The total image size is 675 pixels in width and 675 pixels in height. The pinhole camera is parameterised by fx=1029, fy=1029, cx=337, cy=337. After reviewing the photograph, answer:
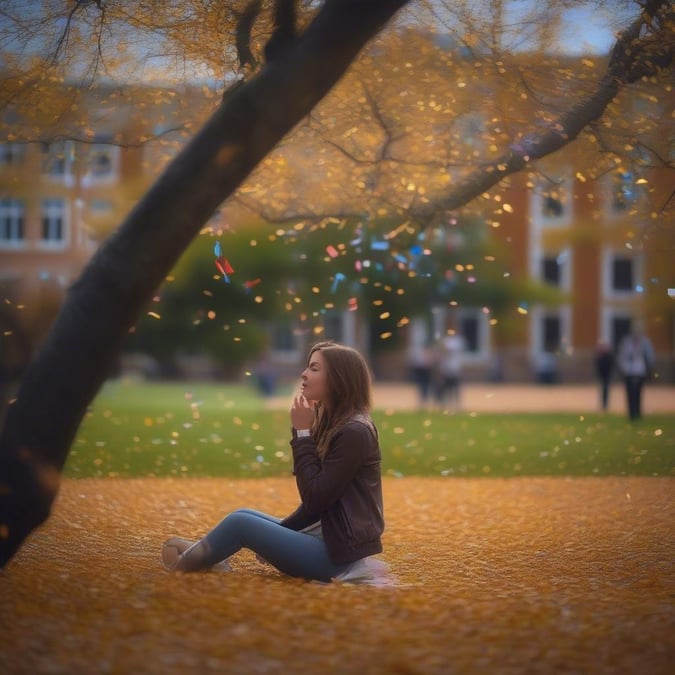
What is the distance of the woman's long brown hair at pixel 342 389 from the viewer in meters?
5.66

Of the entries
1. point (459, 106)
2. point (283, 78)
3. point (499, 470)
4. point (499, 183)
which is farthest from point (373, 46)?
A: point (499, 470)

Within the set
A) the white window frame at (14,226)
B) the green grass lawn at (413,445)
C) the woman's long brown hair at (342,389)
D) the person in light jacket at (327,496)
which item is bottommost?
the green grass lawn at (413,445)

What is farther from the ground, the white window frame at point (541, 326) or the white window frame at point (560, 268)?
the white window frame at point (560, 268)

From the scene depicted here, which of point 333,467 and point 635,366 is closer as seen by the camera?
point 333,467

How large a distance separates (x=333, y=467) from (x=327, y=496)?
0.16 m

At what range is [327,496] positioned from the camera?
5.43m

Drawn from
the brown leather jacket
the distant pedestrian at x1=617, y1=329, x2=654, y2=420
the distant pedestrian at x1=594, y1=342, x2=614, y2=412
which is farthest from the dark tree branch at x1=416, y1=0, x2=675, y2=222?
the distant pedestrian at x1=594, y1=342, x2=614, y2=412

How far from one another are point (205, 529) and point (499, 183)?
152 inches

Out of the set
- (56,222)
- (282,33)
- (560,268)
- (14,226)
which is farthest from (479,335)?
(282,33)

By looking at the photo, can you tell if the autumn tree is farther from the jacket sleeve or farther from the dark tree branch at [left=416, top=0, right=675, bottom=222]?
the jacket sleeve

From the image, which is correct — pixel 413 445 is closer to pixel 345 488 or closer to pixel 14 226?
pixel 345 488

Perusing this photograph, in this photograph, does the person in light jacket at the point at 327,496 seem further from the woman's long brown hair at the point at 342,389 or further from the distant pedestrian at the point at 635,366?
the distant pedestrian at the point at 635,366

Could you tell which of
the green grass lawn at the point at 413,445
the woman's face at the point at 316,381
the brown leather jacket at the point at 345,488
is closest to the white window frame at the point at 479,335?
the green grass lawn at the point at 413,445

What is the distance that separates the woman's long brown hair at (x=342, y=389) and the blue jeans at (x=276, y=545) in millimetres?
482
